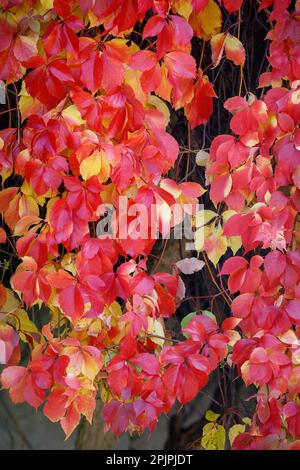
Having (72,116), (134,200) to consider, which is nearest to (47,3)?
(72,116)

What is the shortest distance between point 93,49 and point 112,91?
0.10 meters

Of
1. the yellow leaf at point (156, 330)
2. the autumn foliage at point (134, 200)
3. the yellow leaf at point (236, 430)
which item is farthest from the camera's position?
the yellow leaf at point (236, 430)

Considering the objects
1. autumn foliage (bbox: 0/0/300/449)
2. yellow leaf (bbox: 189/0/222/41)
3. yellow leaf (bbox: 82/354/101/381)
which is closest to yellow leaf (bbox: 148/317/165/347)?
autumn foliage (bbox: 0/0/300/449)

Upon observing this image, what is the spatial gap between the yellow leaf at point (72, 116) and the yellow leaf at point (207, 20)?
0.32 metres

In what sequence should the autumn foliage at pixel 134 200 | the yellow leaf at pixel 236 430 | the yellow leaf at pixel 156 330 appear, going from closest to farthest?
the autumn foliage at pixel 134 200 → the yellow leaf at pixel 156 330 → the yellow leaf at pixel 236 430

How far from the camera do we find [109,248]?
1521 millimetres

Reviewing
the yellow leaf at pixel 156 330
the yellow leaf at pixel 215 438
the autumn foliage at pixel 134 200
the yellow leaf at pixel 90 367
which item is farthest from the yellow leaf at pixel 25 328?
the yellow leaf at pixel 215 438

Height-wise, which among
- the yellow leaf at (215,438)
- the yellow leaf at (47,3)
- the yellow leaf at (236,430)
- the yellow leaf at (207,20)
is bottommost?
the yellow leaf at (215,438)

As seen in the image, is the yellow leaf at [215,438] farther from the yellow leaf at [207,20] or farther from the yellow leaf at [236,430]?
the yellow leaf at [207,20]

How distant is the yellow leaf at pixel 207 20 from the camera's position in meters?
1.53

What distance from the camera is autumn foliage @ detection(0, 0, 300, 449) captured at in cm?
146

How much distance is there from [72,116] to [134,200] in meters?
0.22

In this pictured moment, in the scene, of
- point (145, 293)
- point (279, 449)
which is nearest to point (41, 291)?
point (145, 293)

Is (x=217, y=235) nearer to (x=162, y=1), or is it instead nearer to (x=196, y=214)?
(x=196, y=214)
